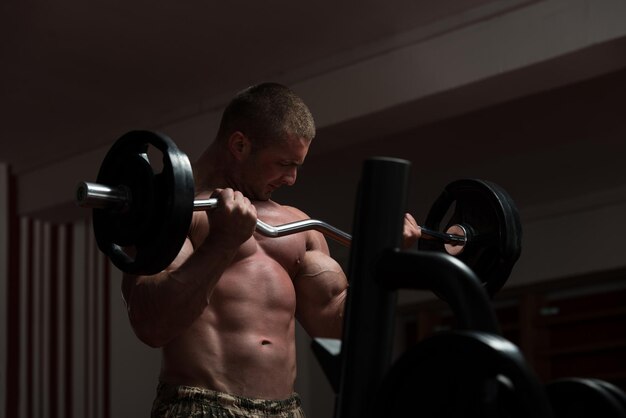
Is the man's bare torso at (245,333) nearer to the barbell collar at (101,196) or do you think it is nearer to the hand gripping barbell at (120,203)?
the hand gripping barbell at (120,203)

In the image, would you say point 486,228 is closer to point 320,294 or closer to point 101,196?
point 320,294

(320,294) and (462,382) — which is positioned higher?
(320,294)

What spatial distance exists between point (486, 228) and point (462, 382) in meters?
1.18

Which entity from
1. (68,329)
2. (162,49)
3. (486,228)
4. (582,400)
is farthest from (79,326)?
(582,400)

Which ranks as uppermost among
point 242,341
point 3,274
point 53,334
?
point 3,274

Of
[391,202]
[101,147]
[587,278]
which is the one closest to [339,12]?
[101,147]

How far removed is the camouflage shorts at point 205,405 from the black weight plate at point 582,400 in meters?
1.07

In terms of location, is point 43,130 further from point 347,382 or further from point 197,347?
point 347,382

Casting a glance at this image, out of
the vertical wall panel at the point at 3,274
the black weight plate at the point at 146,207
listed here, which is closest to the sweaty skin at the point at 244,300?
the black weight plate at the point at 146,207

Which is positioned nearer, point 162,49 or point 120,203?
point 120,203

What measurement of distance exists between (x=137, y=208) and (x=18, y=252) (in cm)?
485

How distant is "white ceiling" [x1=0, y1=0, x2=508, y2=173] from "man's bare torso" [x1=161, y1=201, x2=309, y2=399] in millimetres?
2294

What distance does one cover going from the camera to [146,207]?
1380 mm

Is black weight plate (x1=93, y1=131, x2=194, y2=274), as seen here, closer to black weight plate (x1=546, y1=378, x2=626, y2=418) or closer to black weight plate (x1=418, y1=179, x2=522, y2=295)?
black weight plate (x1=546, y1=378, x2=626, y2=418)
